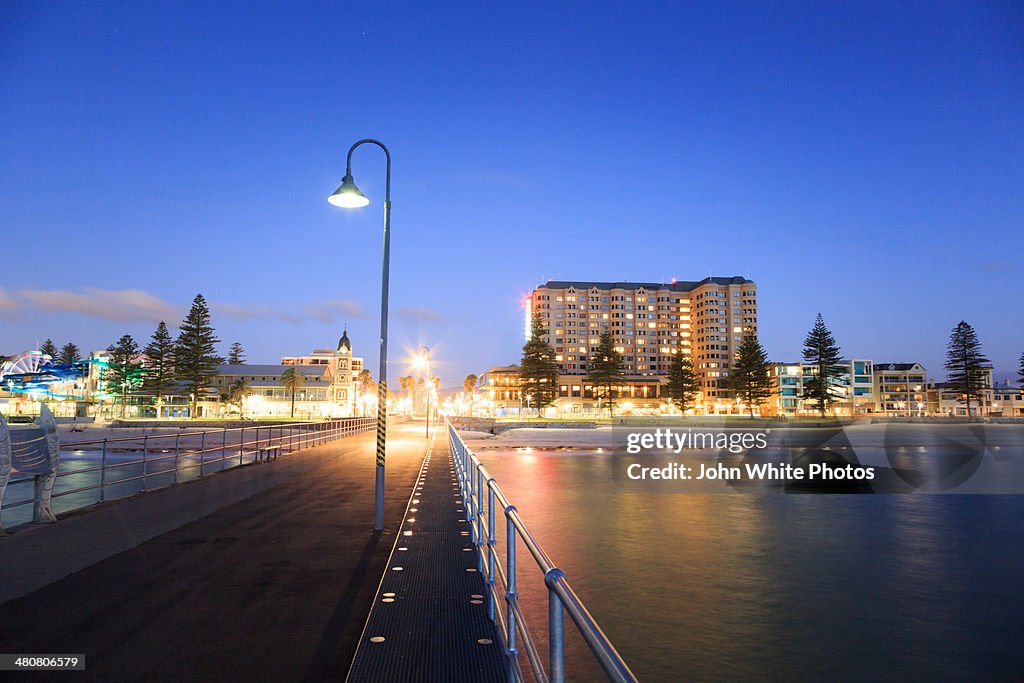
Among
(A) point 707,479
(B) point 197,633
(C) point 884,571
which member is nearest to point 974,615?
(C) point 884,571

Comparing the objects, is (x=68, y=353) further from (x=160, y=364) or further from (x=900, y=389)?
(x=900, y=389)

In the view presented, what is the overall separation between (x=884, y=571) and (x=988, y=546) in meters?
3.86

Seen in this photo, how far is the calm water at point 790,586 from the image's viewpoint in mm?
6113

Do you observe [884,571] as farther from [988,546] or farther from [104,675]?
[104,675]

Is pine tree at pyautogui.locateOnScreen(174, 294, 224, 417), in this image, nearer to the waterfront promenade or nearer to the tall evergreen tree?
the tall evergreen tree

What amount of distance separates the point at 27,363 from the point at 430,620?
117502 mm

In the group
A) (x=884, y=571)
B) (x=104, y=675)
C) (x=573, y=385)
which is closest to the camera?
(x=104, y=675)

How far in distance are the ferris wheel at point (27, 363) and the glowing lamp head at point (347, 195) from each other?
105m

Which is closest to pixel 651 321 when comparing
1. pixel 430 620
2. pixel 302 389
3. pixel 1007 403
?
pixel 1007 403

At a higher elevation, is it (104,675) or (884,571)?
(104,675)

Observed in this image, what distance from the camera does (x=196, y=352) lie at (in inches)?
3514

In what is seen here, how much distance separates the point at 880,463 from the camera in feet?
100

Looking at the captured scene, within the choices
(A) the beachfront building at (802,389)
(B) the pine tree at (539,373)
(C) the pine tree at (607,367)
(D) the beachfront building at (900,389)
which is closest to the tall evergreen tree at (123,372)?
(B) the pine tree at (539,373)

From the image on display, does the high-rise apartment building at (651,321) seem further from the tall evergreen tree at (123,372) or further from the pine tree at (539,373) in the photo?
the tall evergreen tree at (123,372)
